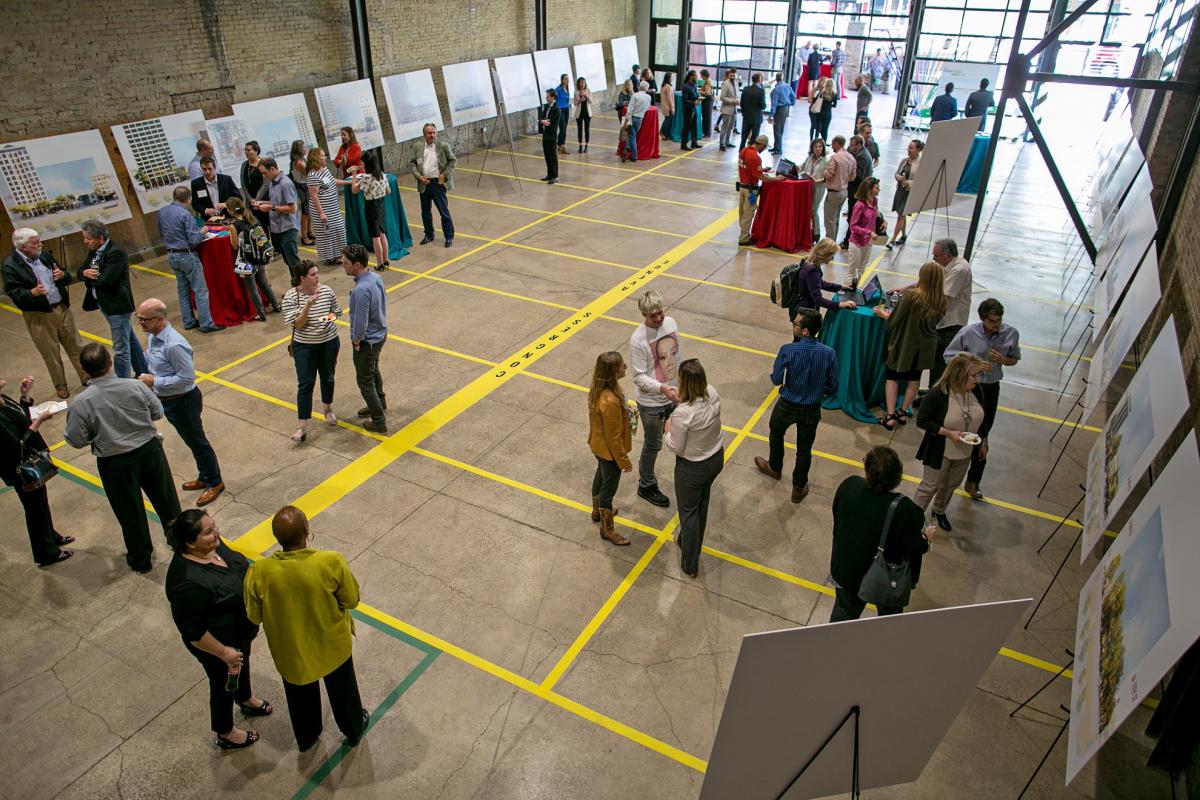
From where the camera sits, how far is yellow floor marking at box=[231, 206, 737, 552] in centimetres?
734

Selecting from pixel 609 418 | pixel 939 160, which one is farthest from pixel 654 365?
pixel 939 160

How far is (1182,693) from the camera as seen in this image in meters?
4.72

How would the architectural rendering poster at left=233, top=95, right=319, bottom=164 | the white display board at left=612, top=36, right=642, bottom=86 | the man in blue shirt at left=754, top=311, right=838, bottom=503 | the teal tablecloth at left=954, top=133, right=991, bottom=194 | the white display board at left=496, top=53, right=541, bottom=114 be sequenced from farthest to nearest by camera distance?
the white display board at left=612, top=36, right=642, bottom=86
the white display board at left=496, top=53, right=541, bottom=114
the teal tablecloth at left=954, top=133, right=991, bottom=194
the architectural rendering poster at left=233, top=95, right=319, bottom=164
the man in blue shirt at left=754, top=311, right=838, bottom=503

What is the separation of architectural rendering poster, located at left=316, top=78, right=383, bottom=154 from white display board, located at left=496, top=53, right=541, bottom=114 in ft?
14.1

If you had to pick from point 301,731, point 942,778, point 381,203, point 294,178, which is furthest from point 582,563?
point 294,178

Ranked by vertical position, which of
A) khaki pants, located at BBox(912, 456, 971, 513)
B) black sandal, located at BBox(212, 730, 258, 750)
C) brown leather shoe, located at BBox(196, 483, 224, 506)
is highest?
khaki pants, located at BBox(912, 456, 971, 513)

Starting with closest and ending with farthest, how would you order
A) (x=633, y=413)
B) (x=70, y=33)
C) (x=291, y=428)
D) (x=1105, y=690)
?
(x=1105, y=690) < (x=633, y=413) < (x=291, y=428) < (x=70, y=33)

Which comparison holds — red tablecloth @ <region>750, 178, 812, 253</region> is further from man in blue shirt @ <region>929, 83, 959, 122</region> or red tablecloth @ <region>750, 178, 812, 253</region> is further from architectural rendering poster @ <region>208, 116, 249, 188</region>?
architectural rendering poster @ <region>208, 116, 249, 188</region>

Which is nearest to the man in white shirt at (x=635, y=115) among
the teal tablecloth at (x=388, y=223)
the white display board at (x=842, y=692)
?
the teal tablecloth at (x=388, y=223)

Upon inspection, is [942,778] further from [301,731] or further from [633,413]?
[301,731]

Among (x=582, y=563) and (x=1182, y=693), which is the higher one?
(x=1182, y=693)

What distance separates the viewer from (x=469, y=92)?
770 inches

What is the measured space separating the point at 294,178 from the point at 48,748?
34.0 feet

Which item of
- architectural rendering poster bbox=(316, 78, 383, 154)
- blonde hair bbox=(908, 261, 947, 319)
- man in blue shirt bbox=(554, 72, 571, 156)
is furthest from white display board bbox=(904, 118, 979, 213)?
architectural rendering poster bbox=(316, 78, 383, 154)
